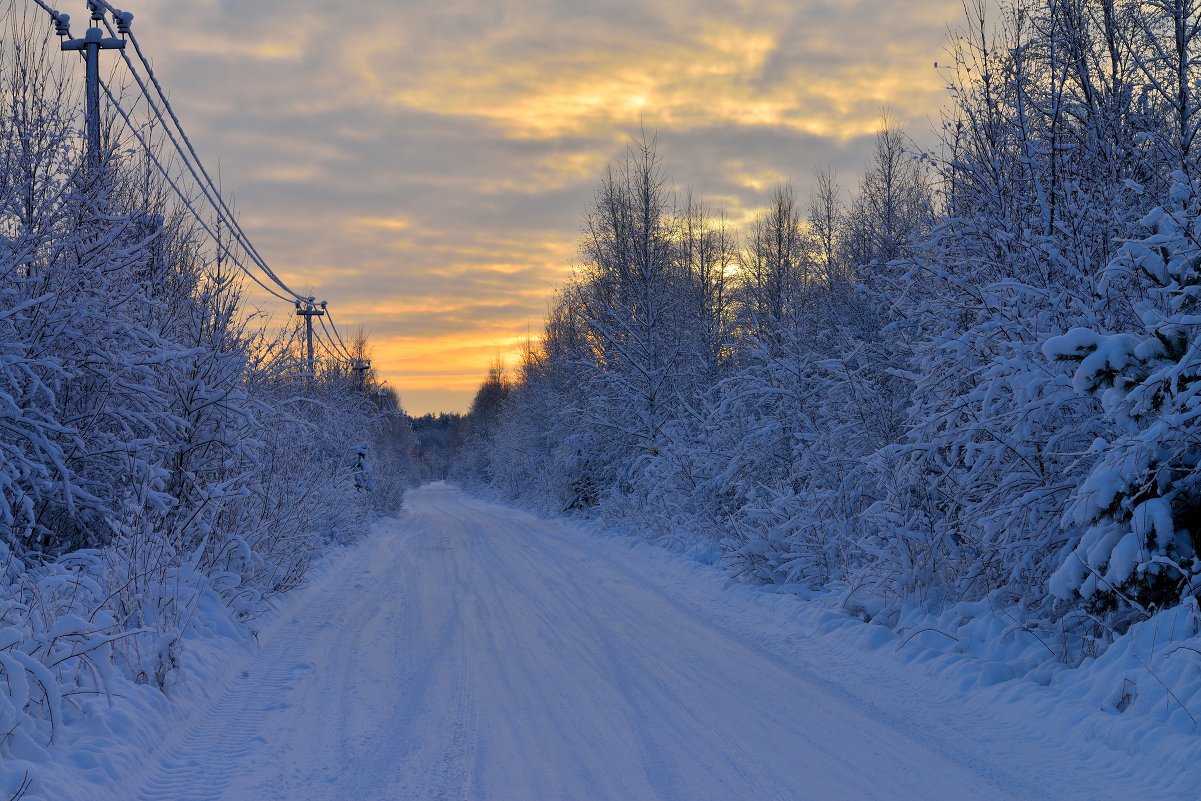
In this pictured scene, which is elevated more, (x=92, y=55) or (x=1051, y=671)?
(x=92, y=55)

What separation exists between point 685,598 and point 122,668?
311 inches

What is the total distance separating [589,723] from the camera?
6.16 meters

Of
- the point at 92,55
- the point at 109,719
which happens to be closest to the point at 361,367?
the point at 92,55

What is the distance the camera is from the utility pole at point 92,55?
34.9 feet

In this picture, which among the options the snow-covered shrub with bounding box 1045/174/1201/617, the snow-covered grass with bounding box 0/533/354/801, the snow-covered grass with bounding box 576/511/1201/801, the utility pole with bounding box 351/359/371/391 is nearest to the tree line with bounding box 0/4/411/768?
the snow-covered grass with bounding box 0/533/354/801

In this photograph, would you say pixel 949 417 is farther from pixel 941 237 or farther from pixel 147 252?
pixel 147 252

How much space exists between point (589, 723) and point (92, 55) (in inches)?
441

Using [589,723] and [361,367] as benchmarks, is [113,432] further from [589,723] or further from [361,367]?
[361,367]

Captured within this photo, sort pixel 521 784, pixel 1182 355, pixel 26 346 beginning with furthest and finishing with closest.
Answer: pixel 26 346 < pixel 1182 355 < pixel 521 784

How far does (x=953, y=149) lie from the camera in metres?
10.1

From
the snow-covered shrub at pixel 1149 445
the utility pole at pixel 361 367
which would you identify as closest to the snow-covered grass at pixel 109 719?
the snow-covered shrub at pixel 1149 445

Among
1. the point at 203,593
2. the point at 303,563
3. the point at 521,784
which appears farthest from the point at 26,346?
the point at 521,784

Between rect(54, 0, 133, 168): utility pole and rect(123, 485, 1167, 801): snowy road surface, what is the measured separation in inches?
259

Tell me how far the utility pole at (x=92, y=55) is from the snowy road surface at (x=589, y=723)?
21.6 feet
